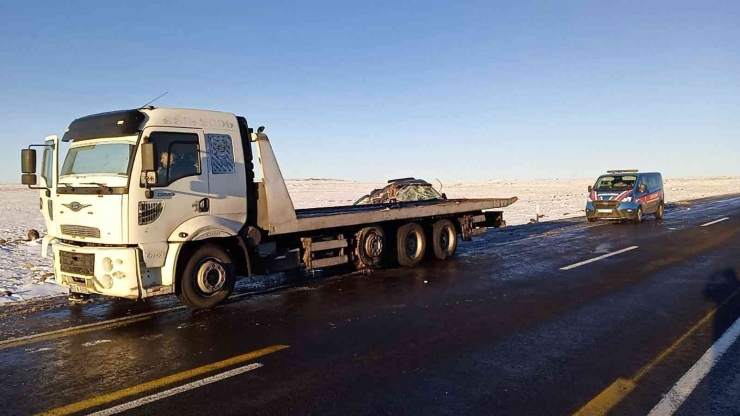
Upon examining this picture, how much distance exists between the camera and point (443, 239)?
12570 millimetres

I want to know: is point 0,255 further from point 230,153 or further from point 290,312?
point 290,312

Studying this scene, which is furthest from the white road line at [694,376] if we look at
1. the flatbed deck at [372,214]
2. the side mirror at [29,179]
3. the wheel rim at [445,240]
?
the side mirror at [29,179]

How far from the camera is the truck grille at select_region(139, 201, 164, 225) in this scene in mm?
7039

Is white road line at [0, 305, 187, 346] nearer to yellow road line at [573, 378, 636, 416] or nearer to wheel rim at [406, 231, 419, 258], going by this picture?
wheel rim at [406, 231, 419, 258]

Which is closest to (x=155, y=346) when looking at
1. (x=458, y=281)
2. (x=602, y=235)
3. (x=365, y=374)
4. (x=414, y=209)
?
(x=365, y=374)

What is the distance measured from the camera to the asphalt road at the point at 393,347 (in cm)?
440

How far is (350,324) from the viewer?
6.77 m

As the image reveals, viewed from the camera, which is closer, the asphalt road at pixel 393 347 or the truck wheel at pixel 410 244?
→ the asphalt road at pixel 393 347

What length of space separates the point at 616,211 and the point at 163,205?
18380mm

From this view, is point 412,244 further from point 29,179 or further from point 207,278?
point 29,179

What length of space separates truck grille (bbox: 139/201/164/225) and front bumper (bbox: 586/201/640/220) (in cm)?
1833

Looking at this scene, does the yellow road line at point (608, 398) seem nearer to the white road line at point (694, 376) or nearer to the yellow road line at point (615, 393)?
the yellow road line at point (615, 393)

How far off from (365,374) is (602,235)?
13833 mm

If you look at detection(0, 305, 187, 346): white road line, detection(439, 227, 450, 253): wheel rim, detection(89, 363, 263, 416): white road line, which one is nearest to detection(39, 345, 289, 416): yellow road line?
detection(89, 363, 263, 416): white road line
